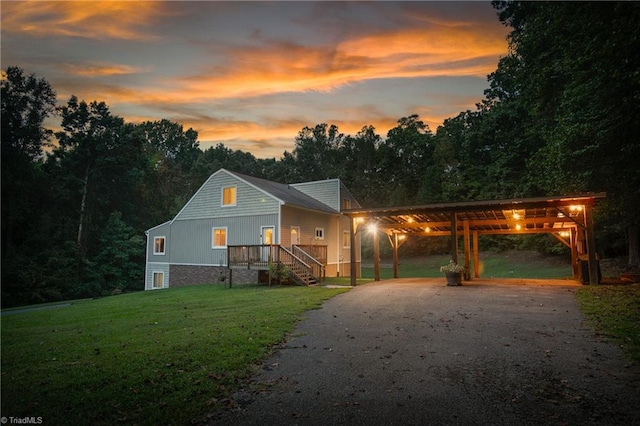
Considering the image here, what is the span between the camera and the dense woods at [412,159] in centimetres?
1329

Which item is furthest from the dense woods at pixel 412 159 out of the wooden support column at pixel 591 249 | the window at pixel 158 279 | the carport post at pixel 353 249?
the carport post at pixel 353 249

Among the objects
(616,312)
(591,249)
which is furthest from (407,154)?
(616,312)

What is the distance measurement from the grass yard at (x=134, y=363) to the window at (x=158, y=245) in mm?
15156

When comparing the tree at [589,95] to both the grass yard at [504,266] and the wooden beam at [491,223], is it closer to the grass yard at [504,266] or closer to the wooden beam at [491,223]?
the wooden beam at [491,223]

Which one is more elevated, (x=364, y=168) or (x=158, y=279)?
(x=364, y=168)

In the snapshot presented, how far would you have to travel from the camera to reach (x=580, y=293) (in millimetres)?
10891

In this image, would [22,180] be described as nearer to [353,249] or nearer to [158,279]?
[158,279]

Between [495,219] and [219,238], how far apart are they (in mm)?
15129

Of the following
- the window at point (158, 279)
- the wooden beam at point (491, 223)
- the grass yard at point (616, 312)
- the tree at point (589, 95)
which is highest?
the tree at point (589, 95)

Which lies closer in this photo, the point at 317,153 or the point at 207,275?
the point at 207,275

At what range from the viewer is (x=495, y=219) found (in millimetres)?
16859

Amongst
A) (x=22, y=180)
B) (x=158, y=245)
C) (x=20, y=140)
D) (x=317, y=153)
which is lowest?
(x=158, y=245)

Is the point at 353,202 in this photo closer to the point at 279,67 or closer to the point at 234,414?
the point at 279,67

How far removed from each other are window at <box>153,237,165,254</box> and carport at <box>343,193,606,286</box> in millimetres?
14715
